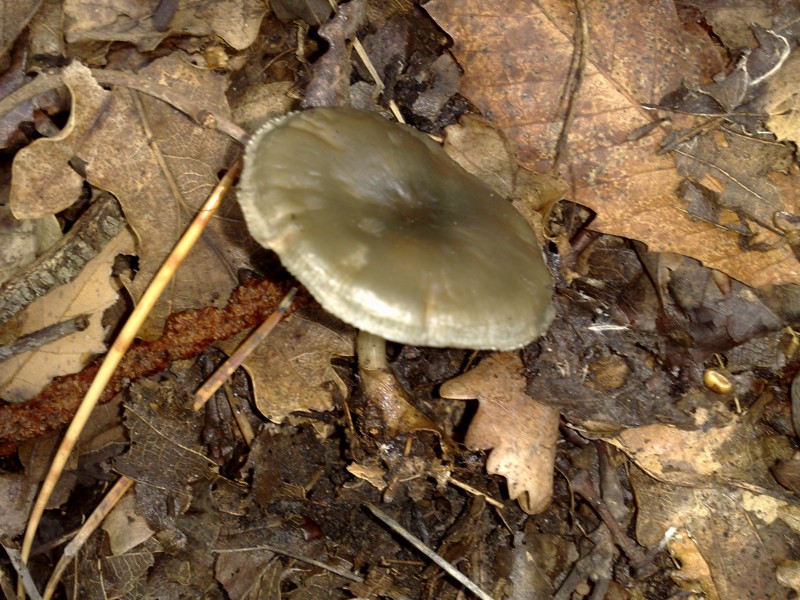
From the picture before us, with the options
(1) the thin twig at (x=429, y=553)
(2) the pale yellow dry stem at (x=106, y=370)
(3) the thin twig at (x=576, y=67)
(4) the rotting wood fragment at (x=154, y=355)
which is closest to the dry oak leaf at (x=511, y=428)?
(1) the thin twig at (x=429, y=553)

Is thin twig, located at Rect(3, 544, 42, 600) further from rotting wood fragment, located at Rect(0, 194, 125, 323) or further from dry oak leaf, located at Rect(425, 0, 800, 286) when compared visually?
dry oak leaf, located at Rect(425, 0, 800, 286)

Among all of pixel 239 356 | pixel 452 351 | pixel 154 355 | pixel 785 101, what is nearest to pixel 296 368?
pixel 239 356

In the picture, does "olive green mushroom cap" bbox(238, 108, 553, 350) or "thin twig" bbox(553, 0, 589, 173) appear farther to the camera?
"thin twig" bbox(553, 0, 589, 173)

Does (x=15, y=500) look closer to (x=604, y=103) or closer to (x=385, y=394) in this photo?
(x=385, y=394)

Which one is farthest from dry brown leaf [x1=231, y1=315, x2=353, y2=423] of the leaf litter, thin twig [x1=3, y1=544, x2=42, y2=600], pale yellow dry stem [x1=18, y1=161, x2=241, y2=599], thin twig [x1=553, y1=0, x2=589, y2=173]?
thin twig [x1=553, y1=0, x2=589, y2=173]

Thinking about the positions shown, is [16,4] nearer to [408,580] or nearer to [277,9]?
[277,9]

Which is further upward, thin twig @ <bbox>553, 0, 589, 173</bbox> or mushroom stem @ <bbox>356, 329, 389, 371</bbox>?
thin twig @ <bbox>553, 0, 589, 173</bbox>

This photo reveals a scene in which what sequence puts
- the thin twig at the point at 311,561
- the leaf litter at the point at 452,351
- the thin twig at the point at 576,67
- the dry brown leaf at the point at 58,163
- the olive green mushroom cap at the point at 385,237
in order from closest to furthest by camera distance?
the olive green mushroom cap at the point at 385,237, the dry brown leaf at the point at 58,163, the leaf litter at the point at 452,351, the thin twig at the point at 311,561, the thin twig at the point at 576,67

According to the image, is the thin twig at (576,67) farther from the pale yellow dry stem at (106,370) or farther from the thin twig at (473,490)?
the pale yellow dry stem at (106,370)
